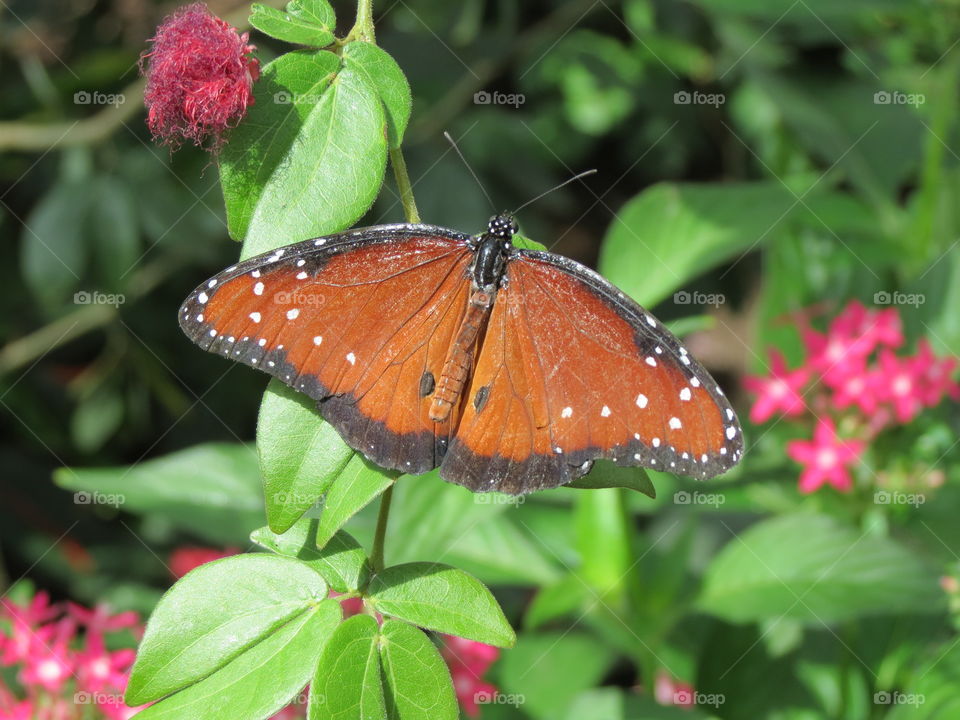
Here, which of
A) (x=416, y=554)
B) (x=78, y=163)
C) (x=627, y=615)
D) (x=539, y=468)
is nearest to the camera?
(x=539, y=468)

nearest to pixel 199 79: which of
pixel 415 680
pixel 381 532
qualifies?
pixel 381 532

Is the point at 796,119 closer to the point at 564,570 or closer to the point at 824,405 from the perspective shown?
the point at 824,405

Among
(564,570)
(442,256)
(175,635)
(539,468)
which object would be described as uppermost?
(442,256)

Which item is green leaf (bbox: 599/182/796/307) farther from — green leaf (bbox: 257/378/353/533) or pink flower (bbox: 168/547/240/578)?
pink flower (bbox: 168/547/240/578)

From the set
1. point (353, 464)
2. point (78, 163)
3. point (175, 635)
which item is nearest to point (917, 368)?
point (353, 464)

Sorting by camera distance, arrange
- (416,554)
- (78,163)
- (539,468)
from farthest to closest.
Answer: (78,163)
(416,554)
(539,468)

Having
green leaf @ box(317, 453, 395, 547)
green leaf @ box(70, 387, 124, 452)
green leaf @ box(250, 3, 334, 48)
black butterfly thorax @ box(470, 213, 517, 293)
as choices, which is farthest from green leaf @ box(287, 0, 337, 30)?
green leaf @ box(70, 387, 124, 452)
